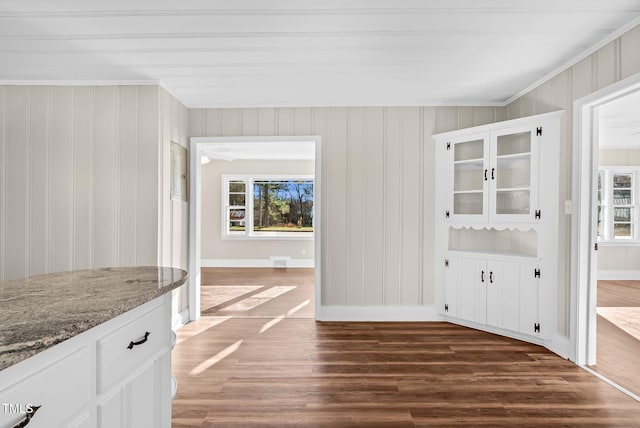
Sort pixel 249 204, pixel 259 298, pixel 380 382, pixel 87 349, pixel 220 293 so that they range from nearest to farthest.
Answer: pixel 87 349, pixel 380 382, pixel 259 298, pixel 220 293, pixel 249 204

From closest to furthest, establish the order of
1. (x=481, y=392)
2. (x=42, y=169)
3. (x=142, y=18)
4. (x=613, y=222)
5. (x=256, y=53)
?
1. (x=142, y=18)
2. (x=481, y=392)
3. (x=256, y=53)
4. (x=42, y=169)
5. (x=613, y=222)

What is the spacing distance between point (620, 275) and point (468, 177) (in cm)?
501

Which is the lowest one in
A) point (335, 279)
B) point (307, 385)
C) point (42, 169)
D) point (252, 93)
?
point (307, 385)

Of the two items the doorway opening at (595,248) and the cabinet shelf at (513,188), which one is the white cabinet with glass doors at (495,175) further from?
the doorway opening at (595,248)

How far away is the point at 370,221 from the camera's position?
3.98 metres

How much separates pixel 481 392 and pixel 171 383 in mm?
2052

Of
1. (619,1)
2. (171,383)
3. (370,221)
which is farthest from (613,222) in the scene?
(171,383)

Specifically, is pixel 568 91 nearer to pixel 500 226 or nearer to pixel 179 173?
pixel 500 226

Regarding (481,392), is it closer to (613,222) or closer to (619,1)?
(619,1)

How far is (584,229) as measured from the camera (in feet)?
9.24

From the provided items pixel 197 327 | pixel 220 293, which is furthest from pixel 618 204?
pixel 197 327

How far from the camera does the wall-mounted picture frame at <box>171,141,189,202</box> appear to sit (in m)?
3.60

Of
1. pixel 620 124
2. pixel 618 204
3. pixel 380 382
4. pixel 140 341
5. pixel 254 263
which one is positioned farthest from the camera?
pixel 254 263

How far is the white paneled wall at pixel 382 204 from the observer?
3971 mm
